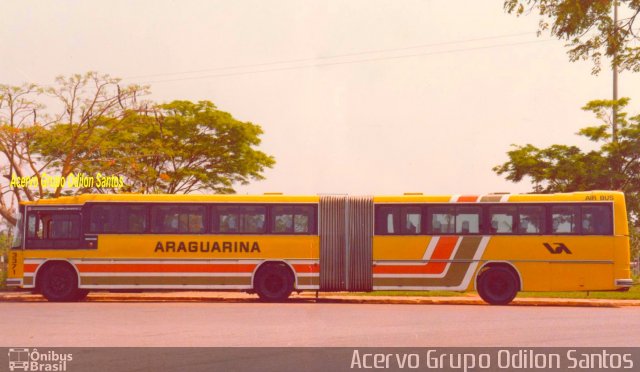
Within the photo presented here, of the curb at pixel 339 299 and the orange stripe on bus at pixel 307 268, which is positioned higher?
the orange stripe on bus at pixel 307 268

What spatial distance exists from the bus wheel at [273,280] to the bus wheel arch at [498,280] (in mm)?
5021

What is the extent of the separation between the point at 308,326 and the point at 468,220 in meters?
9.49

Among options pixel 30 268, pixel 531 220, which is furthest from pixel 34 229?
pixel 531 220

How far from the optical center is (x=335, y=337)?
1378 centimetres

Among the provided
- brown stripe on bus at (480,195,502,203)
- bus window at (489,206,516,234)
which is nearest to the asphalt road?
bus window at (489,206,516,234)

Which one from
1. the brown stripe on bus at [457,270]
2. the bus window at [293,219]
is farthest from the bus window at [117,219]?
the brown stripe on bus at [457,270]

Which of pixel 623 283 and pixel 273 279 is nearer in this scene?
pixel 623 283

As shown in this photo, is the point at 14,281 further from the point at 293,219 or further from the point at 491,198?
the point at 491,198

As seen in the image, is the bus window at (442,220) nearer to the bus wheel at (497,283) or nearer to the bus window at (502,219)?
the bus window at (502,219)

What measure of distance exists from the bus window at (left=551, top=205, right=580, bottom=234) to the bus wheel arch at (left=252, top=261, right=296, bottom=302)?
7.02 m

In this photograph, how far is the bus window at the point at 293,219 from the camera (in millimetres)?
24656

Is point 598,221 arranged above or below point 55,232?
above

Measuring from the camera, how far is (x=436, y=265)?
78.9 feet

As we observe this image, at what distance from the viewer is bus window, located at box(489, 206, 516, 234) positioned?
79.2ft
